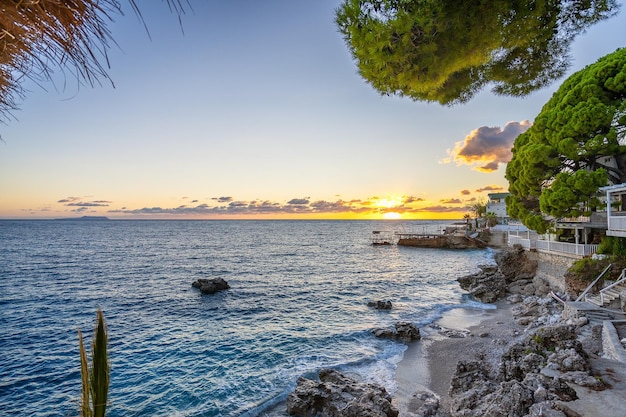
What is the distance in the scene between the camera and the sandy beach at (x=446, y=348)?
11.3m

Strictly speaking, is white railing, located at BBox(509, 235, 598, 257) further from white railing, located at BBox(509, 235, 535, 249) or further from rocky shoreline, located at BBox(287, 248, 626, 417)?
rocky shoreline, located at BBox(287, 248, 626, 417)

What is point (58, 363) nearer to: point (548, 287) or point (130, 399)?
point (130, 399)

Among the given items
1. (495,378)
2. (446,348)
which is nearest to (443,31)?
(495,378)

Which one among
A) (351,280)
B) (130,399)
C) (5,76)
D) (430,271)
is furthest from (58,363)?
(430,271)

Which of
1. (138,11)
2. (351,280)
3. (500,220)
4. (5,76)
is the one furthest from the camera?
(500,220)

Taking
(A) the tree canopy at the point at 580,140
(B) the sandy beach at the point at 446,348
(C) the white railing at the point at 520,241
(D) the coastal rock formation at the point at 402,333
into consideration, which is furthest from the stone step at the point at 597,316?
(C) the white railing at the point at 520,241

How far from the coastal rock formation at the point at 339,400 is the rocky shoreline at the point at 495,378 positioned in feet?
0.08

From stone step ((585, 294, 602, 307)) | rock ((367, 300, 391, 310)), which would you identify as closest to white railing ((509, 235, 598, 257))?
stone step ((585, 294, 602, 307))

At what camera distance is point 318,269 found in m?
41.7

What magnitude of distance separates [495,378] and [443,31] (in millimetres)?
9183

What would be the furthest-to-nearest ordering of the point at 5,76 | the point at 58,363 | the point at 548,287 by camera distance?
the point at 548,287 → the point at 58,363 → the point at 5,76

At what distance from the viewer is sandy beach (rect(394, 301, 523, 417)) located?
11312 millimetres

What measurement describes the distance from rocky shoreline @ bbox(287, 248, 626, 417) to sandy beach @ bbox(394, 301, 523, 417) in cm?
3

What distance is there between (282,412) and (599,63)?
2123 cm
